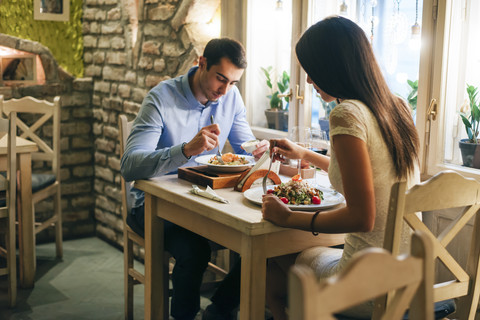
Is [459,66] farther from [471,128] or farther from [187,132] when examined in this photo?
[187,132]

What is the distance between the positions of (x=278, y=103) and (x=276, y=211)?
5.44 ft

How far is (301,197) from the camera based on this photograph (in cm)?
193

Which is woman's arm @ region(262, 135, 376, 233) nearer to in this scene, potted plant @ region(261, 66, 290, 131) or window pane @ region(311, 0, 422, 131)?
window pane @ region(311, 0, 422, 131)

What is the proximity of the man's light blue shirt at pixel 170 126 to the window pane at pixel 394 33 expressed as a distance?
28.5 inches

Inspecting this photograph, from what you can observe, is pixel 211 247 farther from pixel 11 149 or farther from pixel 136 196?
pixel 11 149

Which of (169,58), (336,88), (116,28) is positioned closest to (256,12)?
(169,58)

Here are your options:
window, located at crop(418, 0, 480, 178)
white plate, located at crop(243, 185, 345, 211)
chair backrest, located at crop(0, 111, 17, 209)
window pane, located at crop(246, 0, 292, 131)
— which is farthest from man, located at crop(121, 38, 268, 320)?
chair backrest, located at crop(0, 111, 17, 209)

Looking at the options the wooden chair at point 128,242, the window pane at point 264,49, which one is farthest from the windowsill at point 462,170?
the window pane at point 264,49

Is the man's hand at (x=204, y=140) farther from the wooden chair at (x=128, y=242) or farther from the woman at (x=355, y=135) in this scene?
the wooden chair at (x=128, y=242)

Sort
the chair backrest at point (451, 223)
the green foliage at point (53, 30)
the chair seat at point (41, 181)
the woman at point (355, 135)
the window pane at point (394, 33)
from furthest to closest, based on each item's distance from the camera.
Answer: the green foliage at point (53, 30), the chair seat at point (41, 181), the window pane at point (394, 33), the woman at point (355, 135), the chair backrest at point (451, 223)

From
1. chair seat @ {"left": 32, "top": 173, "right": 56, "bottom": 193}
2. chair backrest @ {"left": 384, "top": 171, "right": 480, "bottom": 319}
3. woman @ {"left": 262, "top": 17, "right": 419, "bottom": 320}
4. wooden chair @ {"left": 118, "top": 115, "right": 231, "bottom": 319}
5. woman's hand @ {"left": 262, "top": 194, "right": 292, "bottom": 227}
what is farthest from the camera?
chair seat @ {"left": 32, "top": 173, "right": 56, "bottom": 193}

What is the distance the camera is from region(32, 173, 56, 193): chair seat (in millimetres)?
3654

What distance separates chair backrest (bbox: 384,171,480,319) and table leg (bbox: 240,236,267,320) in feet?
1.43

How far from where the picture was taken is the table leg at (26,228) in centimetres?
343
